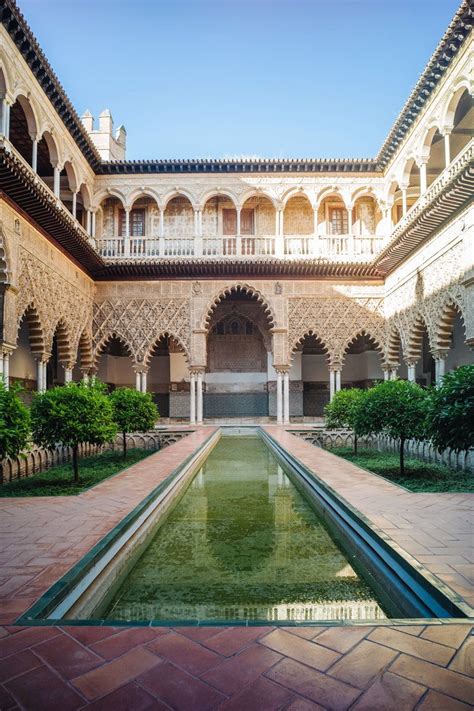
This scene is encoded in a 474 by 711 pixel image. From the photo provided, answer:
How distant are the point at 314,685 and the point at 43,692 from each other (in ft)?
2.82

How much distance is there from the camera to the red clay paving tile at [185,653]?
166 cm

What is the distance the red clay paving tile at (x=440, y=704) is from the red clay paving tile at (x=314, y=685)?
0.20 m

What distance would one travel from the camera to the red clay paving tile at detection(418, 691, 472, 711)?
1425 mm

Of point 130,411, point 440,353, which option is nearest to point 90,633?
point 130,411

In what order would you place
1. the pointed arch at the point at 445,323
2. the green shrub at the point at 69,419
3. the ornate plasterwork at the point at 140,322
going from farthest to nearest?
the ornate plasterwork at the point at 140,322, the pointed arch at the point at 445,323, the green shrub at the point at 69,419

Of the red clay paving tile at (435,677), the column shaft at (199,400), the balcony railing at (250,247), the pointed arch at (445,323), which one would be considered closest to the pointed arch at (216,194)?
the balcony railing at (250,247)

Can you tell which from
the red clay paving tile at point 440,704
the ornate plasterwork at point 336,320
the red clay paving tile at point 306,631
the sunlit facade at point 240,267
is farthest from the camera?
the ornate plasterwork at point 336,320

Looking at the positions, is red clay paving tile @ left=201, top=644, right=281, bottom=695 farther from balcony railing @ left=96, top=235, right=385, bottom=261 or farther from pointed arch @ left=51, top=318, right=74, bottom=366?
balcony railing @ left=96, top=235, right=385, bottom=261

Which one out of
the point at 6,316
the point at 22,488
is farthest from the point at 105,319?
the point at 22,488

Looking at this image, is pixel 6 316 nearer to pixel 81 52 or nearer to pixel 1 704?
pixel 81 52

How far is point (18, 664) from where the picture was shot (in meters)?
1.67

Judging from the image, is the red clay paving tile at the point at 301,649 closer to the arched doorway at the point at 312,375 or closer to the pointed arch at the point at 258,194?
the pointed arch at the point at 258,194

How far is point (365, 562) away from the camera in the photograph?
294 centimetres

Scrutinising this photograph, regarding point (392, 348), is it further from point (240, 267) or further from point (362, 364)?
point (240, 267)
